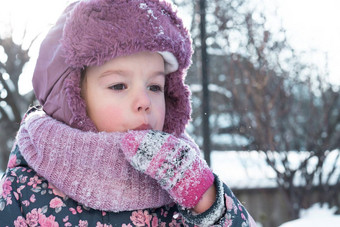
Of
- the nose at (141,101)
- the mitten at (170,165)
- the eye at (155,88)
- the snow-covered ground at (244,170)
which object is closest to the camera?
the mitten at (170,165)

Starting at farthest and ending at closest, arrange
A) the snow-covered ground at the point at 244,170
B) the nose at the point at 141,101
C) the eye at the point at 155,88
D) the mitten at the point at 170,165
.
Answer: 1. the snow-covered ground at the point at 244,170
2. the eye at the point at 155,88
3. the nose at the point at 141,101
4. the mitten at the point at 170,165

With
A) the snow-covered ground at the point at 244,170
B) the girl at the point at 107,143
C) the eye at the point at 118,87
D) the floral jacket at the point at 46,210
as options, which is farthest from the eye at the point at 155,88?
the snow-covered ground at the point at 244,170

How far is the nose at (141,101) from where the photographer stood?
4.72 ft

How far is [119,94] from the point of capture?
57.1 inches

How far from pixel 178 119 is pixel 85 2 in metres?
0.57

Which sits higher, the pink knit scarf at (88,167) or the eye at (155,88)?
the eye at (155,88)

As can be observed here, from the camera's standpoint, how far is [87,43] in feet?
4.76

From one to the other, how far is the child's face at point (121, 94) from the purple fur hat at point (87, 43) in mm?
34

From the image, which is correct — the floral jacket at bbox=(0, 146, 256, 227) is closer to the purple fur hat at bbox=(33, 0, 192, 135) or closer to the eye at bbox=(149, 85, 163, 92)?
the purple fur hat at bbox=(33, 0, 192, 135)

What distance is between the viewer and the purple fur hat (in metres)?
1.45

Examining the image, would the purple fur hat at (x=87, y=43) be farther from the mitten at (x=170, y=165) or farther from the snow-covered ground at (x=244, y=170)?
the snow-covered ground at (x=244, y=170)

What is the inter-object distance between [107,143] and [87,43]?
337 mm

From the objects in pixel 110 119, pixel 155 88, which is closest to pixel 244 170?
pixel 155 88

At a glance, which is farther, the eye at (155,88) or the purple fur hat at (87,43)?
the eye at (155,88)
